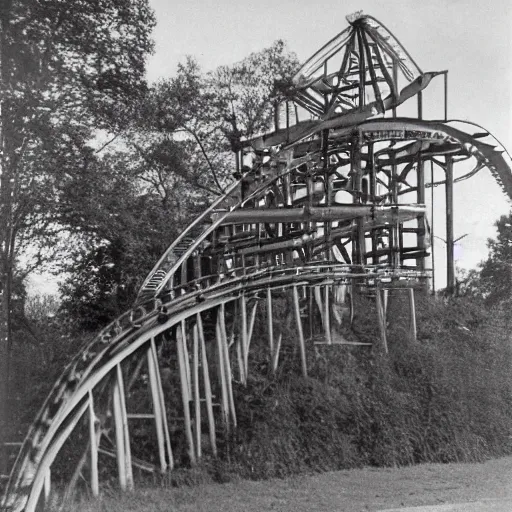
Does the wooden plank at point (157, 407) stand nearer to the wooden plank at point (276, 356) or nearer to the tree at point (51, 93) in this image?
the tree at point (51, 93)

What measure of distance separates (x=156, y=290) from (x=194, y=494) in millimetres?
5027

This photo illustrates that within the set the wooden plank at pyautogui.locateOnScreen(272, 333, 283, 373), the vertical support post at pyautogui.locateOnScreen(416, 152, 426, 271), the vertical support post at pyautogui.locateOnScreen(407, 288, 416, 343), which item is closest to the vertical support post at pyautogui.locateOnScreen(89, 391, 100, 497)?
the wooden plank at pyautogui.locateOnScreen(272, 333, 283, 373)

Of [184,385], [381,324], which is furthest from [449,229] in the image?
[184,385]

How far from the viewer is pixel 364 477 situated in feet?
49.1

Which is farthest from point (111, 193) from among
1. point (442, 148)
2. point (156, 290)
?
point (442, 148)

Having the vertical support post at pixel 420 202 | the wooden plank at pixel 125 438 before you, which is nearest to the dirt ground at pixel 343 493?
the wooden plank at pixel 125 438

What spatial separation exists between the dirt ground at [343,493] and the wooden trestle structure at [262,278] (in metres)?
0.77

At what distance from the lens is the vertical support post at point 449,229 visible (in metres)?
25.5

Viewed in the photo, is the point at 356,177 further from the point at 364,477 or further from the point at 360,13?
the point at 364,477

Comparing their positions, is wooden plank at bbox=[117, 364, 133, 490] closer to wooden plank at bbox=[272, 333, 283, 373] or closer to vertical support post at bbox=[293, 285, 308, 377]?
wooden plank at bbox=[272, 333, 283, 373]

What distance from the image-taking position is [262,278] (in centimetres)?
1686

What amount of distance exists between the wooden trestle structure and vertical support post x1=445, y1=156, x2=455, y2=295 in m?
0.05

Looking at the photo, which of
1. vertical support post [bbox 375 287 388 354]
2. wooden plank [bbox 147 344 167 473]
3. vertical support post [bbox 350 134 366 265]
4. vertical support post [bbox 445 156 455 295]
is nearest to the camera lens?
wooden plank [bbox 147 344 167 473]

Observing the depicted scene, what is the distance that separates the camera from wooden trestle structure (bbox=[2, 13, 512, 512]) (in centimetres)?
1245
